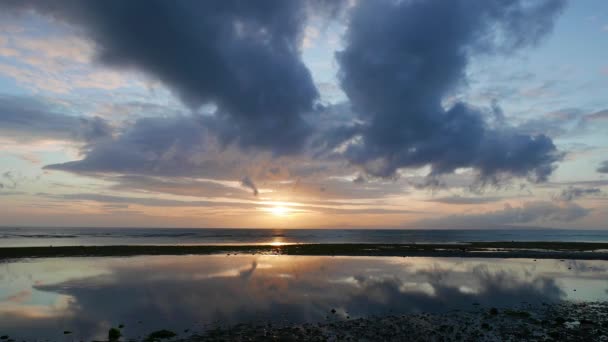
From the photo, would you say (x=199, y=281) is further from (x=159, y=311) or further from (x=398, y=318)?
(x=398, y=318)

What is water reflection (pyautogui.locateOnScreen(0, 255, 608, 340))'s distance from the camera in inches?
773

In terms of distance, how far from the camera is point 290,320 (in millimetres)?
19438

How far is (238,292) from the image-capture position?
89.0ft

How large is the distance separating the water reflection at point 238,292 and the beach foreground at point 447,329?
5.34 feet

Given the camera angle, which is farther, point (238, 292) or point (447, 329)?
point (238, 292)

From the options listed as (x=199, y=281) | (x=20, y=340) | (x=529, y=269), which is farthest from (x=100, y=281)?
(x=529, y=269)

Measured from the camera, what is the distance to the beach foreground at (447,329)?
54.5 ft

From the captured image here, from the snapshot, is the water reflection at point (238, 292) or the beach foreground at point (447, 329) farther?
the water reflection at point (238, 292)

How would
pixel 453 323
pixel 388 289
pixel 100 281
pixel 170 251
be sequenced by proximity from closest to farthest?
1. pixel 453 323
2. pixel 388 289
3. pixel 100 281
4. pixel 170 251

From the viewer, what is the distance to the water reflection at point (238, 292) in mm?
19641

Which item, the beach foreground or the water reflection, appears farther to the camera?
the water reflection

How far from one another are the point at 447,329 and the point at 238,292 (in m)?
15.2

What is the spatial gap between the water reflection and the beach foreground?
5.34 feet

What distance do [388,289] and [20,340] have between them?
23278 mm
